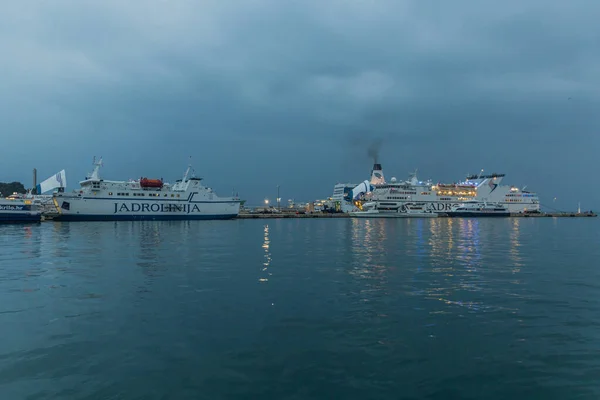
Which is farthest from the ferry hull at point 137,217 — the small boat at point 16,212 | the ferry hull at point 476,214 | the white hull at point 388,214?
the ferry hull at point 476,214

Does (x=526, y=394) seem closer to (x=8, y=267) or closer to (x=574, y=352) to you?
(x=574, y=352)

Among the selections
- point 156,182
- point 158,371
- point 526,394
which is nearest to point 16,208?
point 156,182

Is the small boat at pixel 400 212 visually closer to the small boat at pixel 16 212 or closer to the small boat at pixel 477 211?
the small boat at pixel 477 211

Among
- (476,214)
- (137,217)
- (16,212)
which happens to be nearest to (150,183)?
(137,217)

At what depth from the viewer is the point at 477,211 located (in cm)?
11181

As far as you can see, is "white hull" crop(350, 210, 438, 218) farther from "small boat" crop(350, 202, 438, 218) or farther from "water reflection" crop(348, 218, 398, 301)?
"water reflection" crop(348, 218, 398, 301)

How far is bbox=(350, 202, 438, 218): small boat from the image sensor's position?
107438 mm

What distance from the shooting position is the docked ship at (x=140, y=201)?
69438 millimetres

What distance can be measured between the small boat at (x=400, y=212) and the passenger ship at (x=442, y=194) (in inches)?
56.6

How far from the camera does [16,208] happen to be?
5969cm

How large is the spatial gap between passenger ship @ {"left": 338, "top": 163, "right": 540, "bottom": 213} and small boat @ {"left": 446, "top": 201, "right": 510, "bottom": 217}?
7.27 meters

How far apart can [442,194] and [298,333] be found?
122957 millimetres

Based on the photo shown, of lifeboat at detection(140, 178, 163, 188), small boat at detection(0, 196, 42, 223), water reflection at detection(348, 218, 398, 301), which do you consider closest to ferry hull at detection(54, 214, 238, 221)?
lifeboat at detection(140, 178, 163, 188)

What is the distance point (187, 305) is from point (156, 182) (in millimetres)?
69144
